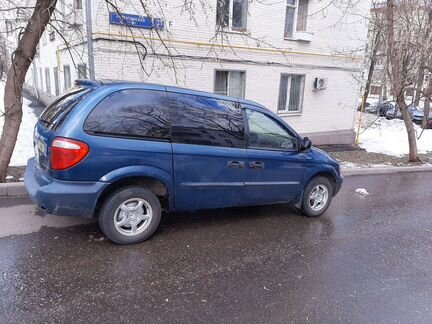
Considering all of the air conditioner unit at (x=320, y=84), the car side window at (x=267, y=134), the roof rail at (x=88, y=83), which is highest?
the air conditioner unit at (x=320, y=84)

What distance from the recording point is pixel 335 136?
505 inches

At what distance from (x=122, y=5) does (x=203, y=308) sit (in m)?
7.77

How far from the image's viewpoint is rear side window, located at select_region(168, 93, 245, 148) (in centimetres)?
388

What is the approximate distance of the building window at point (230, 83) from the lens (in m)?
10.1

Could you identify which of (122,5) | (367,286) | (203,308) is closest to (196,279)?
(203,308)

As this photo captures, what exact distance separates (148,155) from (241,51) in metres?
7.27

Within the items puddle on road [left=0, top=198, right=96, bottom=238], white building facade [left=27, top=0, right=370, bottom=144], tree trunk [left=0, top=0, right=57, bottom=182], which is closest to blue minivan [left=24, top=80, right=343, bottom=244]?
puddle on road [left=0, top=198, right=96, bottom=238]

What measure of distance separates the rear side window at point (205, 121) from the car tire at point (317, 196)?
1429 mm

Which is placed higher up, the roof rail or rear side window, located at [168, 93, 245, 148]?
the roof rail

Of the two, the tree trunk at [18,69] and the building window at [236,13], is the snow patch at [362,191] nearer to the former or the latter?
the building window at [236,13]

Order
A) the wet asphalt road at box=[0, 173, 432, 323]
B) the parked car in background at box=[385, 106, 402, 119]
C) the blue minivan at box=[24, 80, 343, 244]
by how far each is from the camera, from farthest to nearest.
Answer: the parked car in background at box=[385, 106, 402, 119], the blue minivan at box=[24, 80, 343, 244], the wet asphalt road at box=[0, 173, 432, 323]

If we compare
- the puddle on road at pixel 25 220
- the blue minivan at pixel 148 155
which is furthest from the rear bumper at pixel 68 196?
the puddle on road at pixel 25 220

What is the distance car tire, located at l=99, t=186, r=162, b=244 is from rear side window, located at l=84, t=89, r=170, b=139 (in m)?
0.64

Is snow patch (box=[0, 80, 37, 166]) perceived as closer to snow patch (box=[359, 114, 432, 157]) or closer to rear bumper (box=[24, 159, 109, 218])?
rear bumper (box=[24, 159, 109, 218])
